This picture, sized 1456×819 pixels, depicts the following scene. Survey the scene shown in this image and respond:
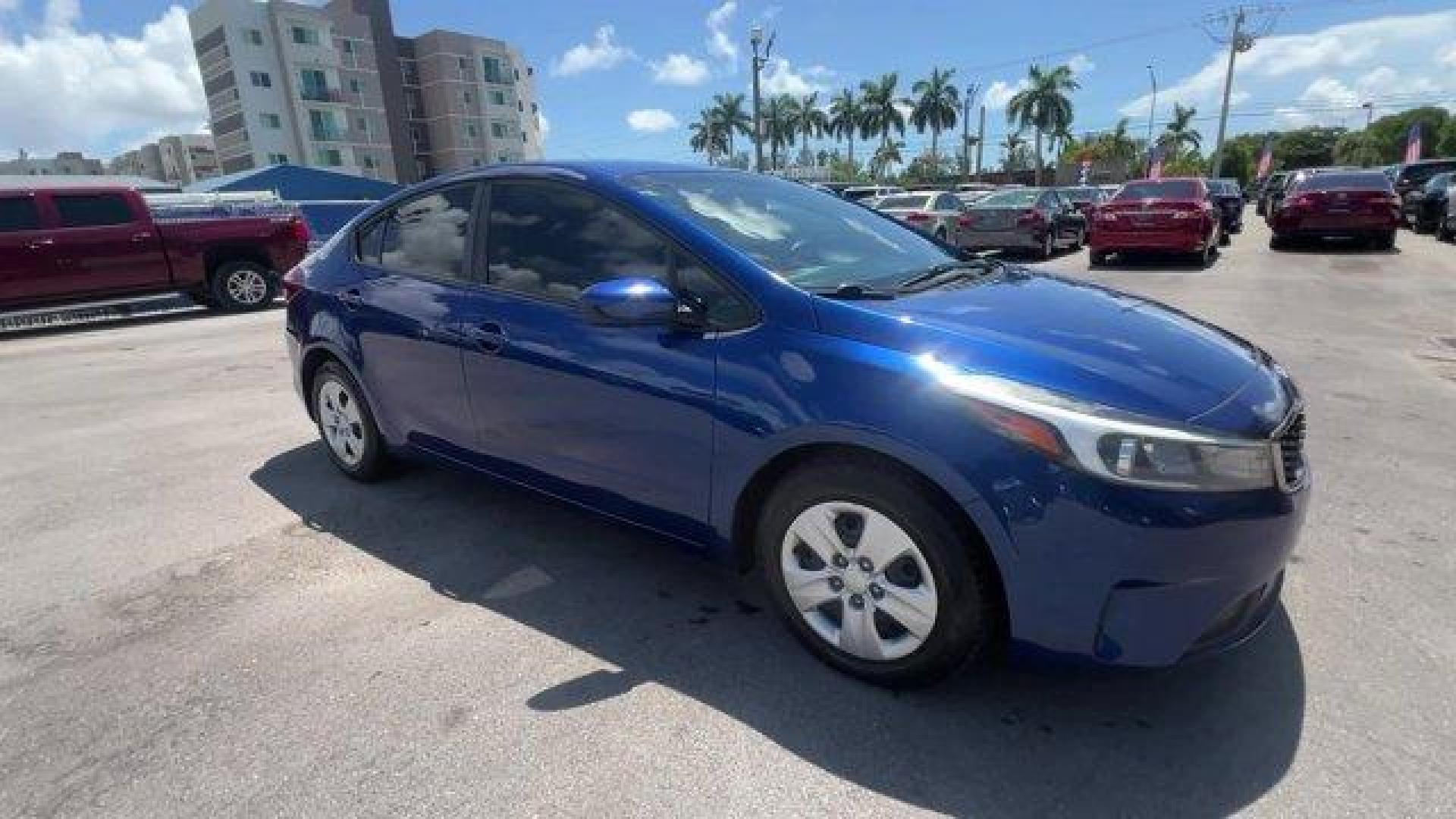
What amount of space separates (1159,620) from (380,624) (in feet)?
8.46

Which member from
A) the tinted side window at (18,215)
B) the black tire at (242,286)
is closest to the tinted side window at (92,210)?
the tinted side window at (18,215)

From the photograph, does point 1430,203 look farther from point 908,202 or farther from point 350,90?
point 350,90

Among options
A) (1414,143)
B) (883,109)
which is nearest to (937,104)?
(883,109)

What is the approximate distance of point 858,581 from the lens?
2.48 meters

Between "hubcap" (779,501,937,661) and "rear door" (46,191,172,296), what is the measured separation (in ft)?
41.8

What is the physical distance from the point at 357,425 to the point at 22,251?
33.0ft

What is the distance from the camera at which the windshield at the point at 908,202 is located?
1778 cm

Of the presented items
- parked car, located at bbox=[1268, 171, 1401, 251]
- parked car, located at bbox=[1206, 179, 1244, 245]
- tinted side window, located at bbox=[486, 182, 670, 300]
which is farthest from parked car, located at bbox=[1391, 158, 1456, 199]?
tinted side window, located at bbox=[486, 182, 670, 300]

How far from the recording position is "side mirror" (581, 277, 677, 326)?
2.62 m

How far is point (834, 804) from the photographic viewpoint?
2.12m

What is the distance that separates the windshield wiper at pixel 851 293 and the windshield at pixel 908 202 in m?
15.6

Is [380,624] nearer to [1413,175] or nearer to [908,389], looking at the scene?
[908,389]

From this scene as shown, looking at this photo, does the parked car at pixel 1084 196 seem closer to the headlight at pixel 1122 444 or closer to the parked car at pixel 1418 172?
the parked car at pixel 1418 172

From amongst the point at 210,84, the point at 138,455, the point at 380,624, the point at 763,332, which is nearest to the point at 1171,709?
the point at 763,332
